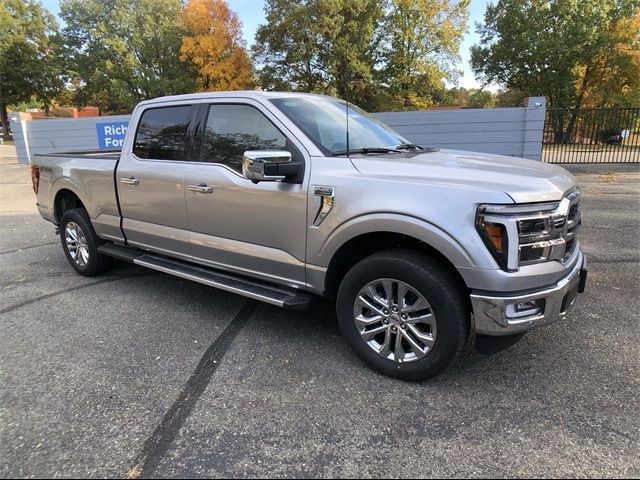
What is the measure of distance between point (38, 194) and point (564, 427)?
247 inches

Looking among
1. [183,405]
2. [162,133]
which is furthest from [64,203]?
[183,405]

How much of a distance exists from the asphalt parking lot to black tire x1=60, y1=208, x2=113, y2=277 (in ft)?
2.34

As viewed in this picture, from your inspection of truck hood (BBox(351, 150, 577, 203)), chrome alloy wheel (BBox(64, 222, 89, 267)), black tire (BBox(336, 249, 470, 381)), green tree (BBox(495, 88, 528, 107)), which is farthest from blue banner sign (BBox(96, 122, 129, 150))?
green tree (BBox(495, 88, 528, 107))

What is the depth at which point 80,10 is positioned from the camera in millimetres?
43688

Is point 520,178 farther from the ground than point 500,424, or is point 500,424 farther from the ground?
point 520,178

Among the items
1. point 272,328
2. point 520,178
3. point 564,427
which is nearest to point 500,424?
point 564,427

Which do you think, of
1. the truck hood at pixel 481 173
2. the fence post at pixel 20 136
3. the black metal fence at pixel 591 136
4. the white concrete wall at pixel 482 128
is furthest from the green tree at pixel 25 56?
the truck hood at pixel 481 173

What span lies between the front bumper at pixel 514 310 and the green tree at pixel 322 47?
106ft

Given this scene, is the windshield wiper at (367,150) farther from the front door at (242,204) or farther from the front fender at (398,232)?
the front fender at (398,232)

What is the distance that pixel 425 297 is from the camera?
9.39 feet

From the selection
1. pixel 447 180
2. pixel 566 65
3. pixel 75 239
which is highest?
pixel 566 65

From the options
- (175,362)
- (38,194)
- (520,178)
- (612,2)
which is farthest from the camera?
(612,2)

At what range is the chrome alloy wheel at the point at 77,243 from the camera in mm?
5363

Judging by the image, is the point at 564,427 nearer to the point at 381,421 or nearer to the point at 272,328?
the point at 381,421
